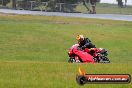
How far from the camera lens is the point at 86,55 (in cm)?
2077

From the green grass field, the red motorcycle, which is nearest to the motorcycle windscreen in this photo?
the red motorcycle

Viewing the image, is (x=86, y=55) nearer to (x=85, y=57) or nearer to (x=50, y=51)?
(x=85, y=57)

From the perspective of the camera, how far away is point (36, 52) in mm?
29828

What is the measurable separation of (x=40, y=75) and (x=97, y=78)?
4404 mm

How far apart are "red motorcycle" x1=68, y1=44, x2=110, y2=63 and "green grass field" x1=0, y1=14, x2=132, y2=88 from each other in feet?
5.69

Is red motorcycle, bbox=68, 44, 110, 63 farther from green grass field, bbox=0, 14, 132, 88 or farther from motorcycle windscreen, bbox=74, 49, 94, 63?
green grass field, bbox=0, 14, 132, 88

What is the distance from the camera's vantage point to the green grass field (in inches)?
453

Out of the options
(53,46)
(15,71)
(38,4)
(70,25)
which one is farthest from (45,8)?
(15,71)

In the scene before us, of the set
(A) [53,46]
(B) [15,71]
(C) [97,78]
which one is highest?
(C) [97,78]

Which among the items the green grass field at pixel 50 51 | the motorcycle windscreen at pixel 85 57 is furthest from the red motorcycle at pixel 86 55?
the green grass field at pixel 50 51

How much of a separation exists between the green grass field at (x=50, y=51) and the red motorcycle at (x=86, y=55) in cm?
173

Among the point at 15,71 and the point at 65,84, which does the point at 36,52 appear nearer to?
the point at 15,71

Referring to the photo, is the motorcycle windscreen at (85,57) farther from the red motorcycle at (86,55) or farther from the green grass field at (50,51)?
the green grass field at (50,51)

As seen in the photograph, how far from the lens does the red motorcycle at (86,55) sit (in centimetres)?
2083
